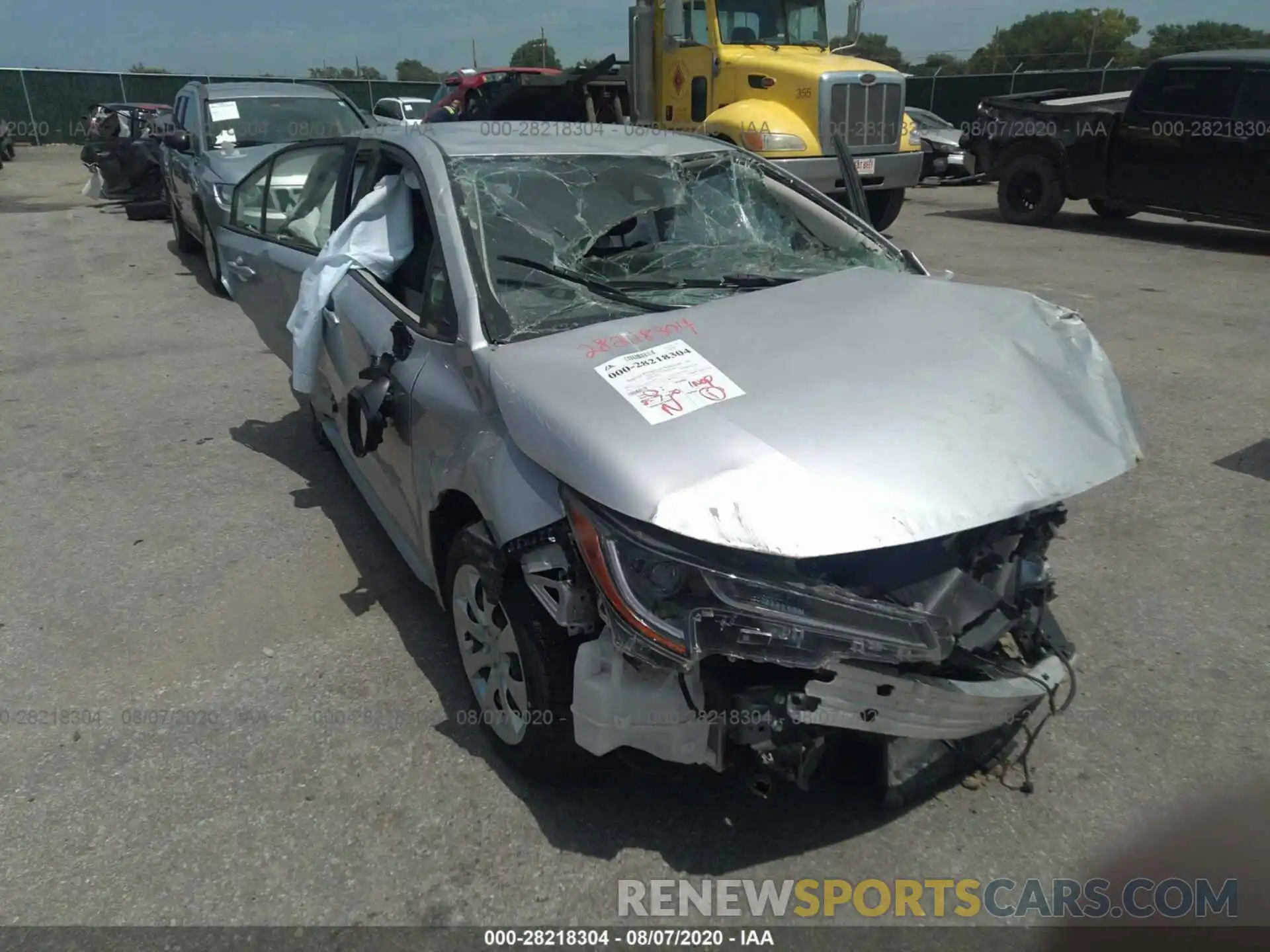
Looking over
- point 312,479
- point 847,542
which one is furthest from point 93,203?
point 847,542

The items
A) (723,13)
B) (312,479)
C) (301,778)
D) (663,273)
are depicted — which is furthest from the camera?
(723,13)

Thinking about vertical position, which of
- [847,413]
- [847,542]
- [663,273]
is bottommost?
[847,542]

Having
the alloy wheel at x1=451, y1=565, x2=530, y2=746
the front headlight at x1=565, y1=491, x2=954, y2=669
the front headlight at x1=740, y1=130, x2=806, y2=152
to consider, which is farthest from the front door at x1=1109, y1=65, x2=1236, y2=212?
the alloy wheel at x1=451, y1=565, x2=530, y2=746

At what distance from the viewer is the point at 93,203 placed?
1623 cm

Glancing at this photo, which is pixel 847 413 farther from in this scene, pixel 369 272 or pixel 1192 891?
pixel 369 272

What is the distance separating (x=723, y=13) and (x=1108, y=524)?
8786mm

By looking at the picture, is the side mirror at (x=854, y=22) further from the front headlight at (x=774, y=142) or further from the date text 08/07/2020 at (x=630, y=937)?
the date text 08/07/2020 at (x=630, y=937)

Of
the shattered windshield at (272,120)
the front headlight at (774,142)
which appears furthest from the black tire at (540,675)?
the shattered windshield at (272,120)

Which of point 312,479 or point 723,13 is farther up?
point 723,13

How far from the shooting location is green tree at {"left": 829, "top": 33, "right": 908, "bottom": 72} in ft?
37.8

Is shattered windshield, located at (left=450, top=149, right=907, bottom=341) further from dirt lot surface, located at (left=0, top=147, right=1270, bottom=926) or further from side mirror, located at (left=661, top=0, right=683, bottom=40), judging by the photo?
side mirror, located at (left=661, top=0, right=683, bottom=40)

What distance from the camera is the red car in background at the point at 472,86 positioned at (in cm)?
1449

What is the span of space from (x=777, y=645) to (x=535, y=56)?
32.8 meters

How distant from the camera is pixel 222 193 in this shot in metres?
8.60
